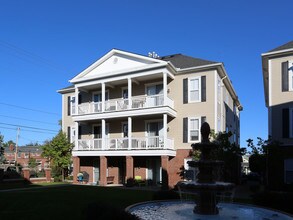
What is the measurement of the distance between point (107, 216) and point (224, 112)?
2325 cm

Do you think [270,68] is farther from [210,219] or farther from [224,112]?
[210,219]

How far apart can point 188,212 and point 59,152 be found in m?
22.4

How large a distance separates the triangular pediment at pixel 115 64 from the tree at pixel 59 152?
20.0ft

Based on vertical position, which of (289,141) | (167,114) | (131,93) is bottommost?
(289,141)

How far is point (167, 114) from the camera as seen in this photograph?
25.3 meters

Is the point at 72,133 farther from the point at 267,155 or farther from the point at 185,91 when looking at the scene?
the point at 267,155

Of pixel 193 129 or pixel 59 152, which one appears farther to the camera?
pixel 59 152

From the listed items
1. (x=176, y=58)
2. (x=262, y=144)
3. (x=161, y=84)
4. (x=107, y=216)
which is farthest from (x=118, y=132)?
(x=107, y=216)

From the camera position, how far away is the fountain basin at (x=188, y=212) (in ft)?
34.5

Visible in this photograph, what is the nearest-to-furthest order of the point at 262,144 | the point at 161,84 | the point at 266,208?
the point at 266,208 → the point at 262,144 → the point at 161,84

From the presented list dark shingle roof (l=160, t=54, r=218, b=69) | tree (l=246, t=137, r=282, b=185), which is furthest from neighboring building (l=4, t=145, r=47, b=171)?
tree (l=246, t=137, r=282, b=185)

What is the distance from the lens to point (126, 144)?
27312 millimetres

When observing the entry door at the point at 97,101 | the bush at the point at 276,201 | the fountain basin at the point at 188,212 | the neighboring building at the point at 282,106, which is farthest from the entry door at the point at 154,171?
the bush at the point at 276,201

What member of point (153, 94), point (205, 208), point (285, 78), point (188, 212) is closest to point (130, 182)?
point (153, 94)
